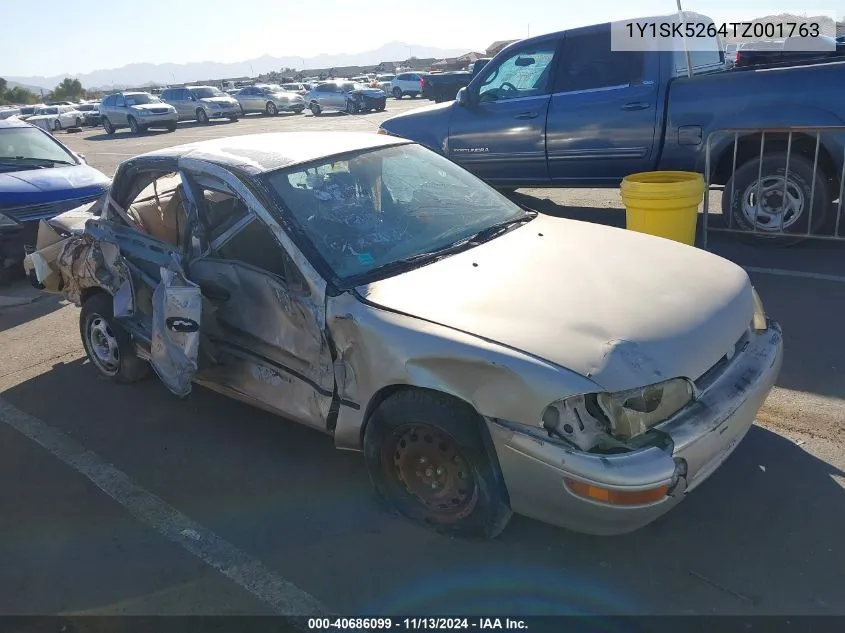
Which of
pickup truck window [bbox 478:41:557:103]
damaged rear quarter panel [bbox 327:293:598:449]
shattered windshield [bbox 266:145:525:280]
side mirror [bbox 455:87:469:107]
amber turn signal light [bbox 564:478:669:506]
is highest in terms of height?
pickup truck window [bbox 478:41:557:103]

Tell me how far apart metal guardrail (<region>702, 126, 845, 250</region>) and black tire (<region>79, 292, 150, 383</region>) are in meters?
4.93

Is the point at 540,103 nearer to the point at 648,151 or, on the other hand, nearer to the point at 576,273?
the point at 648,151

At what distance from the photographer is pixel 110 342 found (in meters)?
4.86

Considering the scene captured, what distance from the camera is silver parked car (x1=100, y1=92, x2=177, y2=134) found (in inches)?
1082

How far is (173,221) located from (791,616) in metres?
4.05

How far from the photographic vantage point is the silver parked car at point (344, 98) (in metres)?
29.9

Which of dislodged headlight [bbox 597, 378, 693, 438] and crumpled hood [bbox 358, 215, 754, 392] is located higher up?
crumpled hood [bbox 358, 215, 754, 392]

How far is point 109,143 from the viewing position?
975 inches

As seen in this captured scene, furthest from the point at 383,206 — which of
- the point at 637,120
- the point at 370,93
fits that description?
the point at 370,93

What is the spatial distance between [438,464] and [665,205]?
3784mm

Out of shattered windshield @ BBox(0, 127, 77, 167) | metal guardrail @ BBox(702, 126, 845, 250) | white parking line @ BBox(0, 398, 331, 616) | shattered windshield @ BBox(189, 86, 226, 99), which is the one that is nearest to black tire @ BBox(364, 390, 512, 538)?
white parking line @ BBox(0, 398, 331, 616)

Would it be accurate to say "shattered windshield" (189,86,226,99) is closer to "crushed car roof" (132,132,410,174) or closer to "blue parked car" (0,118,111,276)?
"blue parked car" (0,118,111,276)

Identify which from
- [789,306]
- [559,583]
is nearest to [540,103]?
[789,306]

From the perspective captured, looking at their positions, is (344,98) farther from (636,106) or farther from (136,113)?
(636,106)
